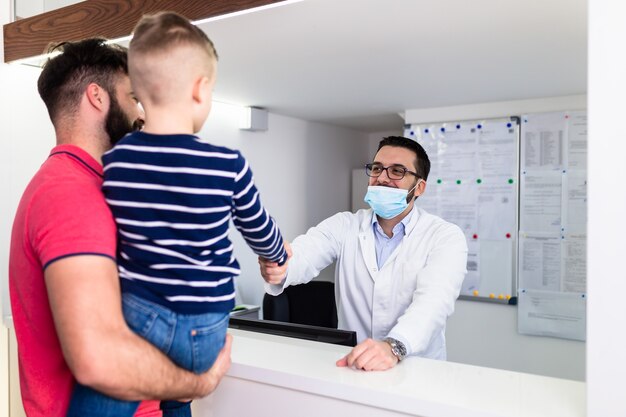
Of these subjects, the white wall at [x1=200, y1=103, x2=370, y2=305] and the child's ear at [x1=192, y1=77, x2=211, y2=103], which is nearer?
the child's ear at [x1=192, y1=77, x2=211, y2=103]

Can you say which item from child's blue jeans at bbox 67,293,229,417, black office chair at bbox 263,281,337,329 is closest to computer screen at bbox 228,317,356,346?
child's blue jeans at bbox 67,293,229,417

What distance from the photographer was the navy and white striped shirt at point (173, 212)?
2.70 ft

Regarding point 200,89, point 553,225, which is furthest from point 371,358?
point 553,225

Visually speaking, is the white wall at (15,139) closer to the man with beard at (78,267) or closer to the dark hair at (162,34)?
the man with beard at (78,267)

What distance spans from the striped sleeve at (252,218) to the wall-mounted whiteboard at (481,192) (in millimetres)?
2656

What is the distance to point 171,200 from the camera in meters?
0.82

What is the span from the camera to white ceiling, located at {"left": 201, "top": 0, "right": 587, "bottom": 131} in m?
1.69

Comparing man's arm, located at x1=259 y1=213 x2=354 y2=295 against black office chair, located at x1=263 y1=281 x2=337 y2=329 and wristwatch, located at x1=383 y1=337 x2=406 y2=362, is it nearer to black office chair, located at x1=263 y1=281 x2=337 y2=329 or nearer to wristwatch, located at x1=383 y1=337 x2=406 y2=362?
wristwatch, located at x1=383 y1=337 x2=406 y2=362

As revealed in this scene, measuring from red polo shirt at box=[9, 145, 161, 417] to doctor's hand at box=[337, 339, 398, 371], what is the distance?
2.13ft

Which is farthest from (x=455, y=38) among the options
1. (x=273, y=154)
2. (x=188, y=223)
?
(x=273, y=154)

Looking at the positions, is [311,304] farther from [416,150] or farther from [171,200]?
[171,200]

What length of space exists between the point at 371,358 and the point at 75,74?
0.92 meters
